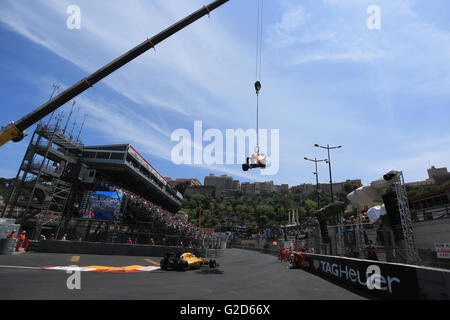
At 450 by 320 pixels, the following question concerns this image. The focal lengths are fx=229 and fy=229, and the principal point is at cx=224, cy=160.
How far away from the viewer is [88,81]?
14.1 metres

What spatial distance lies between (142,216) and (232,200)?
6218 inches

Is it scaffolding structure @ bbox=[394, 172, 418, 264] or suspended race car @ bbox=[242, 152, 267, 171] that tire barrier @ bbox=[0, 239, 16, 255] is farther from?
scaffolding structure @ bbox=[394, 172, 418, 264]

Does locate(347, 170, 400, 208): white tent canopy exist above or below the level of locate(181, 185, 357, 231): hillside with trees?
below

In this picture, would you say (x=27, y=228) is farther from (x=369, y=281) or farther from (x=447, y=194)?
(x=447, y=194)

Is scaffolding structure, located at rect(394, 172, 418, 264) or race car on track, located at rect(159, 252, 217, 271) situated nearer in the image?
scaffolding structure, located at rect(394, 172, 418, 264)

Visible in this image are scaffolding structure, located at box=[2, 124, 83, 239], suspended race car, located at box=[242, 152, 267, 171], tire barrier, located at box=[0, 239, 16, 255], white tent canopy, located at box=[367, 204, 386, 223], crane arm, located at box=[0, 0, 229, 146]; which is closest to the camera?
suspended race car, located at box=[242, 152, 267, 171]

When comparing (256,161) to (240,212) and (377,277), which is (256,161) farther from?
(240,212)

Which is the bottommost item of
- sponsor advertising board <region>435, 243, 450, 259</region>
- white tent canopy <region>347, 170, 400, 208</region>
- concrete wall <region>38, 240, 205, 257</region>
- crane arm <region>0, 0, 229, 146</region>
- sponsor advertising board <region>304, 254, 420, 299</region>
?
concrete wall <region>38, 240, 205, 257</region>

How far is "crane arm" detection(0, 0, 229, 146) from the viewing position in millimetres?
12992

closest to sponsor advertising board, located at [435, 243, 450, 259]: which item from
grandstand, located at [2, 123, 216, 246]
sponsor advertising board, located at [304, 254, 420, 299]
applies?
sponsor advertising board, located at [304, 254, 420, 299]

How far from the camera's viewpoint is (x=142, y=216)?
38688 mm

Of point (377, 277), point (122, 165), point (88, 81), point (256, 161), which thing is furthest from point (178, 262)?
point (122, 165)

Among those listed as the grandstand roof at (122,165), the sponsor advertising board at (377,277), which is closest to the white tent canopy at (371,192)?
the sponsor advertising board at (377,277)

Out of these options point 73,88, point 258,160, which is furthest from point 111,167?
point 258,160
